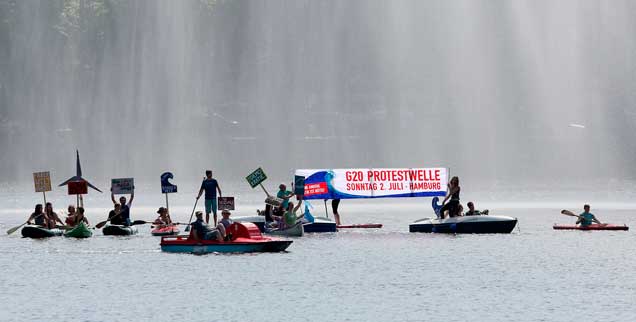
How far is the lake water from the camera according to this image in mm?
41750

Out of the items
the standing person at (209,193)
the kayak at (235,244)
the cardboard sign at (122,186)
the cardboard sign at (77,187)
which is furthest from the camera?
the cardboard sign at (77,187)

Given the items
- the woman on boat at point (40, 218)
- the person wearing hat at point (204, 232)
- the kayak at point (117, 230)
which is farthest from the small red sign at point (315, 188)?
the person wearing hat at point (204, 232)

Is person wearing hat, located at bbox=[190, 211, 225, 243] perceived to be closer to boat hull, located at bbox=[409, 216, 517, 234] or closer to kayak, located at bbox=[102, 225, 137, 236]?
kayak, located at bbox=[102, 225, 137, 236]

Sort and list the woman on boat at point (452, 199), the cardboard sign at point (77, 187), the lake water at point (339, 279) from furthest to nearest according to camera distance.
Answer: the cardboard sign at point (77, 187), the woman on boat at point (452, 199), the lake water at point (339, 279)

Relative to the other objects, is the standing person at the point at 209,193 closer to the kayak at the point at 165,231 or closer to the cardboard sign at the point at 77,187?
the kayak at the point at 165,231

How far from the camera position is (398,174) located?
2867 inches

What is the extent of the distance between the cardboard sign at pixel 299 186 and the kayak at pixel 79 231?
35.8 feet

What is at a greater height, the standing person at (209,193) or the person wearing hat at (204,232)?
the standing person at (209,193)

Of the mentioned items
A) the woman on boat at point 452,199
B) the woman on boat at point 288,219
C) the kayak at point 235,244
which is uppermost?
the woman on boat at point 452,199

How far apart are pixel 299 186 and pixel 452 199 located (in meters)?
7.85

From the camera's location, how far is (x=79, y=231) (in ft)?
224

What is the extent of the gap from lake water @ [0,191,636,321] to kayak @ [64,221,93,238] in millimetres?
440

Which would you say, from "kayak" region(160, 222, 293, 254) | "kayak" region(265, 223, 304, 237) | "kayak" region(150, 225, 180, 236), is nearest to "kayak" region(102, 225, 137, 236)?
"kayak" region(150, 225, 180, 236)

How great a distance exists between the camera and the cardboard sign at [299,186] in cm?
6812
